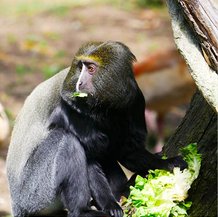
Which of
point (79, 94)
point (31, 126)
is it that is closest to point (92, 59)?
point (79, 94)

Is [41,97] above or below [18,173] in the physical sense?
above

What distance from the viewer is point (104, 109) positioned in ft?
14.6

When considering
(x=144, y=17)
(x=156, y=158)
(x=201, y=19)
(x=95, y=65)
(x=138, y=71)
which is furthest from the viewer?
(x=144, y=17)

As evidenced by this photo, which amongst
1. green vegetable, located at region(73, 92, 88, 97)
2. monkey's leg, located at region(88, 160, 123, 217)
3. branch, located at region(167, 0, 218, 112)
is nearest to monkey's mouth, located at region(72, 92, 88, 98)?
green vegetable, located at region(73, 92, 88, 97)

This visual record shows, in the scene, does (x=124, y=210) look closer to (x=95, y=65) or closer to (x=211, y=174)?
(x=211, y=174)

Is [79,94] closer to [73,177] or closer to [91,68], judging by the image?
[91,68]

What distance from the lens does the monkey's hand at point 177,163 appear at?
14.4 ft

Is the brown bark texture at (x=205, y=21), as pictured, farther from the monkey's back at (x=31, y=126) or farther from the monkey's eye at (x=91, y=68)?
the monkey's back at (x=31, y=126)

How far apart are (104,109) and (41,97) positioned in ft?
1.89

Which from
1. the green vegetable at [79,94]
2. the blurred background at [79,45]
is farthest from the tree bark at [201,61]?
the blurred background at [79,45]

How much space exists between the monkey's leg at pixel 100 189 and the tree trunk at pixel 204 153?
551mm

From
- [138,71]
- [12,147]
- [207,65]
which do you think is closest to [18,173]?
[12,147]

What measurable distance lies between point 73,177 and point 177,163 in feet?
2.31

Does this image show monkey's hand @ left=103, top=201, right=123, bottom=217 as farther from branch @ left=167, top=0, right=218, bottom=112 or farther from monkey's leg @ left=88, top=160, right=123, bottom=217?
branch @ left=167, top=0, right=218, bottom=112
